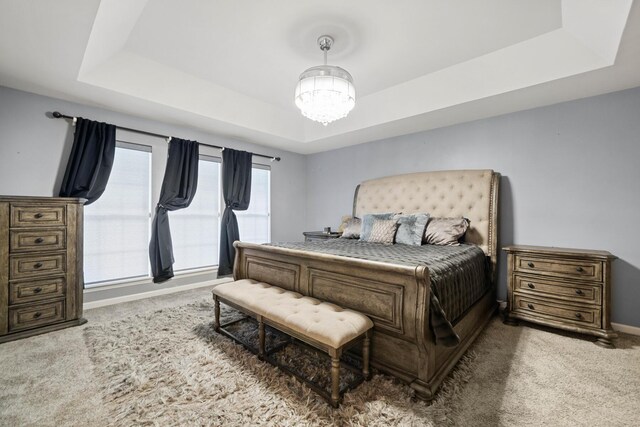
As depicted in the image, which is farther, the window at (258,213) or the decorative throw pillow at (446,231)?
the window at (258,213)

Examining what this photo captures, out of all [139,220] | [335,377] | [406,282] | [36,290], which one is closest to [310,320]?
[335,377]

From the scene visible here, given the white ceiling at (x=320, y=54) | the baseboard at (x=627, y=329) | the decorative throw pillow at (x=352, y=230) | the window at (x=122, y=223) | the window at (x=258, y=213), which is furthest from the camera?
the window at (x=258, y=213)

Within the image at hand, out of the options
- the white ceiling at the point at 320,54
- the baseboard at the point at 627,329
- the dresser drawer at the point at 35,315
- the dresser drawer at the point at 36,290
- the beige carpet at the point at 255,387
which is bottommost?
the beige carpet at the point at 255,387

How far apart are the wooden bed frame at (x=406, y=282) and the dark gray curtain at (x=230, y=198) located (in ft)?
4.54

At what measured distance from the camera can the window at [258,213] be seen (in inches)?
184

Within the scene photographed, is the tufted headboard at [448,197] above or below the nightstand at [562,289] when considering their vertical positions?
above

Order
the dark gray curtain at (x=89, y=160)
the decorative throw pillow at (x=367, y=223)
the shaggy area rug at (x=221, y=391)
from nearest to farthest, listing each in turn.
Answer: the shaggy area rug at (x=221, y=391), the dark gray curtain at (x=89, y=160), the decorative throw pillow at (x=367, y=223)

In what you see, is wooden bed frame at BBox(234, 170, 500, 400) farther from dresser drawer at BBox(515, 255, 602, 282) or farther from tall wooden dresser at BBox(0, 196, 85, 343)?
tall wooden dresser at BBox(0, 196, 85, 343)

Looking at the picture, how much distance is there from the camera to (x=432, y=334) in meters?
1.64

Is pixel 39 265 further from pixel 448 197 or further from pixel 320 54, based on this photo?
pixel 448 197

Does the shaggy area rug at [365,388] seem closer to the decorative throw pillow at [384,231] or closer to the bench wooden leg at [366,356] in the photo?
the bench wooden leg at [366,356]

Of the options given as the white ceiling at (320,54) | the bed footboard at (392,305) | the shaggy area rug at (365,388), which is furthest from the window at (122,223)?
the bed footboard at (392,305)

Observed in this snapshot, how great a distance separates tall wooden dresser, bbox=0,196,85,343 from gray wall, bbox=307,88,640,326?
14.0ft

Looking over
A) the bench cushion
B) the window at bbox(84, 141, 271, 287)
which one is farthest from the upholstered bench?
the window at bbox(84, 141, 271, 287)
